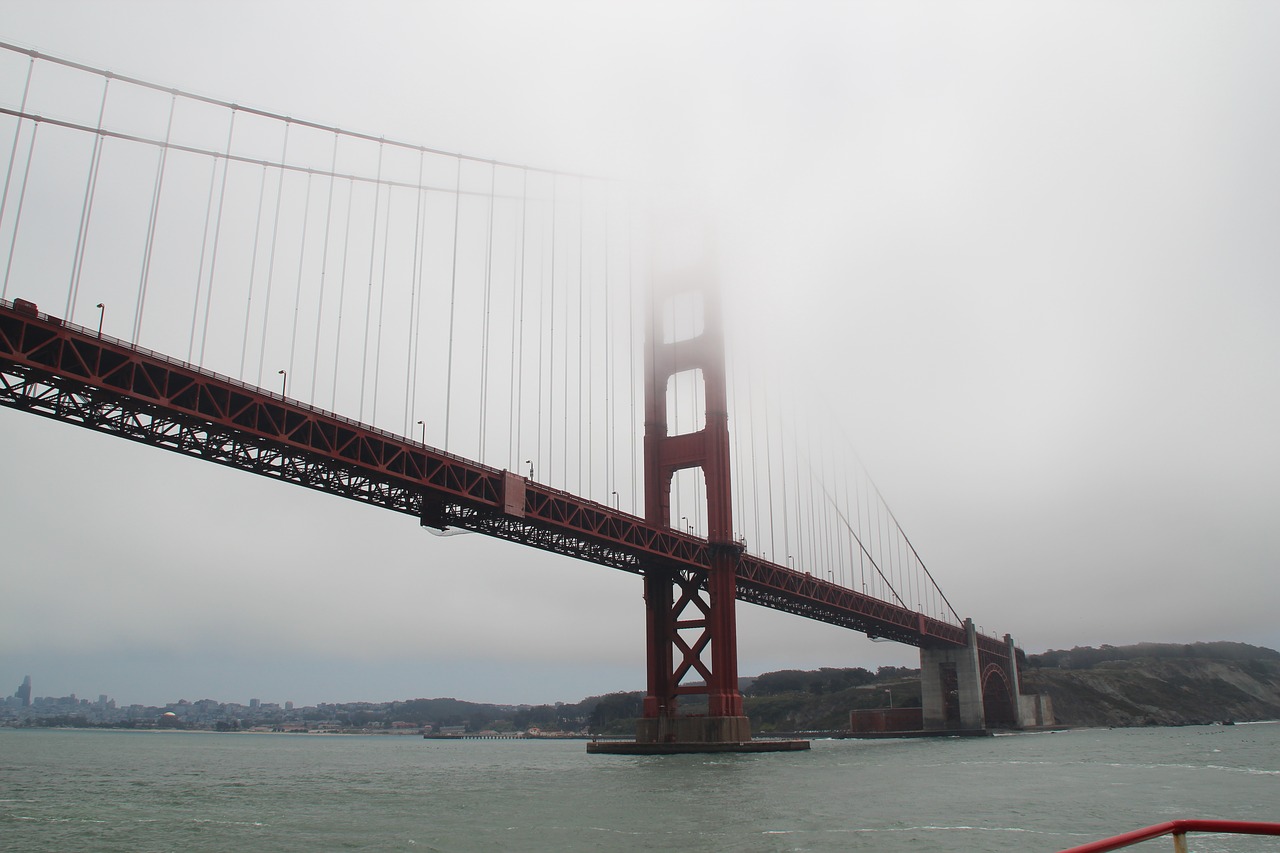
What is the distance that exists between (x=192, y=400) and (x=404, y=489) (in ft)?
31.4

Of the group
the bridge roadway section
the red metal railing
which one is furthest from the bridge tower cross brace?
the red metal railing

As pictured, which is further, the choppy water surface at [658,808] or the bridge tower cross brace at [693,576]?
the bridge tower cross brace at [693,576]

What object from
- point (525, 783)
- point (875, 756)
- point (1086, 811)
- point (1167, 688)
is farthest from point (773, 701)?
point (1086, 811)

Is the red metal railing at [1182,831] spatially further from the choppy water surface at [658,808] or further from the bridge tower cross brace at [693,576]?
the bridge tower cross brace at [693,576]

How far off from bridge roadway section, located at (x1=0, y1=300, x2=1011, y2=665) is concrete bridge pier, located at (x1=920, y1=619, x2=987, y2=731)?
5610 centimetres

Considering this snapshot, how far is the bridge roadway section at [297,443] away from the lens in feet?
88.0

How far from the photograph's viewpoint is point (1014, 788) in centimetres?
3186

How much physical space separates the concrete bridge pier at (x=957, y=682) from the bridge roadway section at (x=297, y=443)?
2208 inches

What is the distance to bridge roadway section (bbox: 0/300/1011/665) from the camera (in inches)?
1056

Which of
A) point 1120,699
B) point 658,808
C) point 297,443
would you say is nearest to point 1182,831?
point 658,808

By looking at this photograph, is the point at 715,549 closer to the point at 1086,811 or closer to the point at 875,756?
the point at 875,756

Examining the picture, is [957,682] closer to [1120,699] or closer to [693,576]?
[693,576]

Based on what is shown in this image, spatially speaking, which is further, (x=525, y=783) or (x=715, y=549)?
(x=715, y=549)

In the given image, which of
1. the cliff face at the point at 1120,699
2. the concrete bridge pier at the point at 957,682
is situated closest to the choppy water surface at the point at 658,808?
the concrete bridge pier at the point at 957,682
